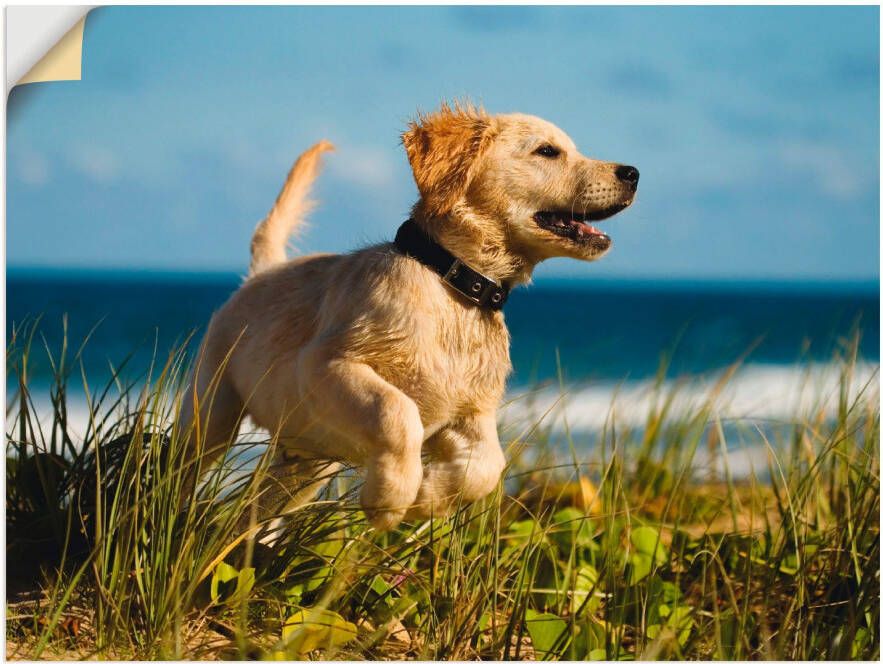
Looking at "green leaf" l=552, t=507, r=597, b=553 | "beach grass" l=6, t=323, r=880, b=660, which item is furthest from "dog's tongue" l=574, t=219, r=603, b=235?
"green leaf" l=552, t=507, r=597, b=553

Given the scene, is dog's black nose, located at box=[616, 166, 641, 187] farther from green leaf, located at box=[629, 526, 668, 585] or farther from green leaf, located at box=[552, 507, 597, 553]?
green leaf, located at box=[629, 526, 668, 585]

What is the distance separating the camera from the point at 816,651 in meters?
3.41

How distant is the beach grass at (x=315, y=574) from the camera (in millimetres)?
2955

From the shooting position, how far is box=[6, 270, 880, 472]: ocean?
457 cm

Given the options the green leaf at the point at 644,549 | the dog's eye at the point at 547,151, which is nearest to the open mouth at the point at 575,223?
the dog's eye at the point at 547,151

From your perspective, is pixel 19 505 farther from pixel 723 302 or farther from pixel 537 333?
pixel 723 302

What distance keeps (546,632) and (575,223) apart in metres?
1.47

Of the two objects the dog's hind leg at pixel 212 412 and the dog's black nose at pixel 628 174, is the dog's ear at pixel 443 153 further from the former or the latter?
the dog's hind leg at pixel 212 412

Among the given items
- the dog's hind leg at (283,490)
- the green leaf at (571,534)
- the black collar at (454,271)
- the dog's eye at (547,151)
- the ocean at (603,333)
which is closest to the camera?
the black collar at (454,271)

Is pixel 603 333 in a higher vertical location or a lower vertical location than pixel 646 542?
higher

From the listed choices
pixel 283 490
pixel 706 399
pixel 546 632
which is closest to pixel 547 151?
pixel 283 490

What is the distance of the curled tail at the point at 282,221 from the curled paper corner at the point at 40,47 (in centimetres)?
92

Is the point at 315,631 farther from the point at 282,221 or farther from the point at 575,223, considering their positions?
the point at 282,221

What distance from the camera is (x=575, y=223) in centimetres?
288
